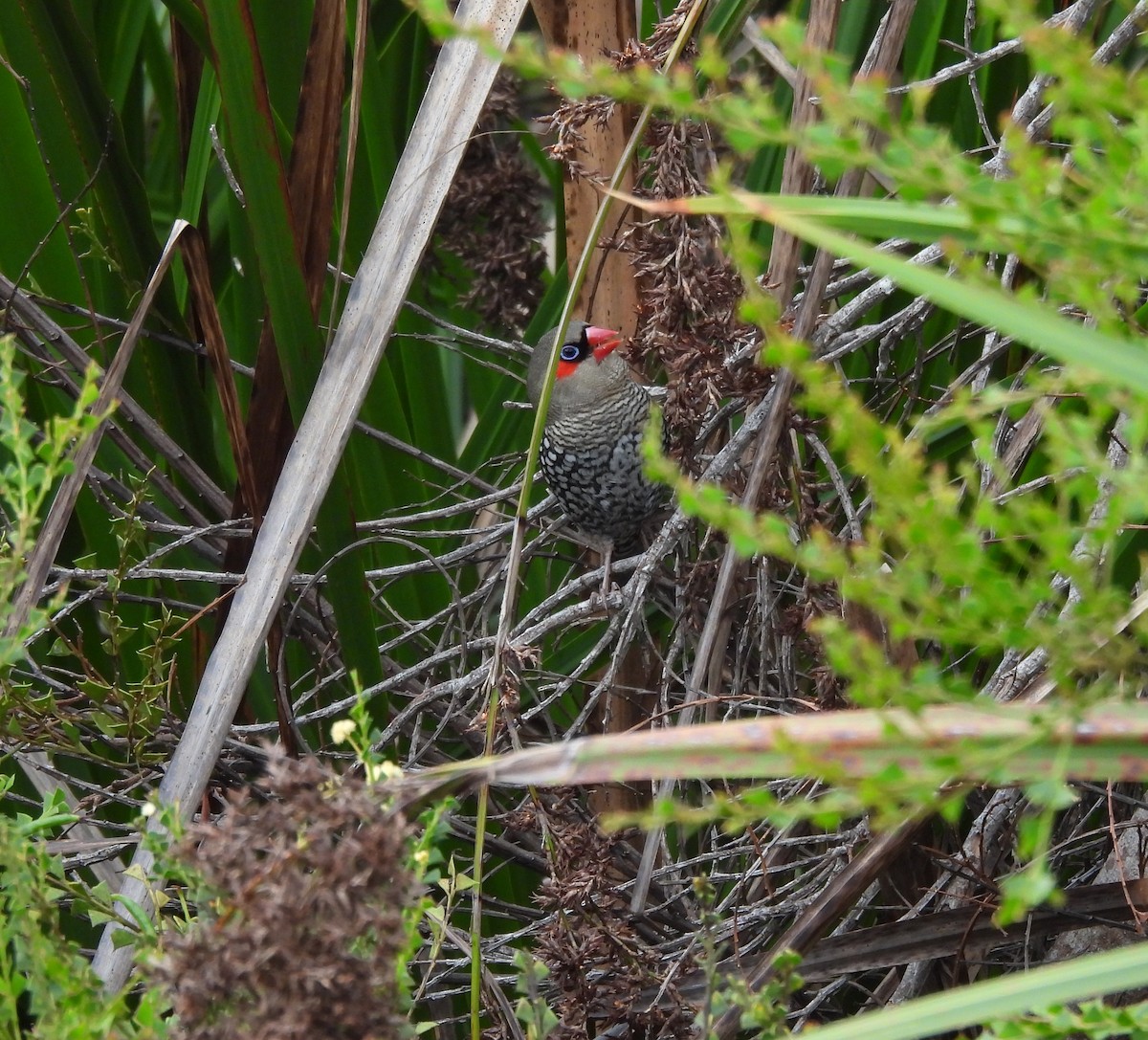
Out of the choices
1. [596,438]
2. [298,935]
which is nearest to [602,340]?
[596,438]

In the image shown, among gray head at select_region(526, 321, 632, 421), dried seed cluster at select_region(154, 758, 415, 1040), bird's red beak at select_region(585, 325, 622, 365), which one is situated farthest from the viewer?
gray head at select_region(526, 321, 632, 421)

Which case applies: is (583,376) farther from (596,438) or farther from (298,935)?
(298,935)

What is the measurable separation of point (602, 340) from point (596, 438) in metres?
0.32

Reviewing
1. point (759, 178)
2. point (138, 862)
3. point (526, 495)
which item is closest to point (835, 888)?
point (526, 495)

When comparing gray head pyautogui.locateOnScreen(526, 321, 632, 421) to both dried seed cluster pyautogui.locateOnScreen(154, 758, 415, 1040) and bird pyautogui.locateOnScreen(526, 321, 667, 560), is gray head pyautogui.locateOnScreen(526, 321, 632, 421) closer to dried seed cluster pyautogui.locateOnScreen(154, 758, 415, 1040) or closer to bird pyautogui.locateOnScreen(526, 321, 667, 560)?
bird pyautogui.locateOnScreen(526, 321, 667, 560)

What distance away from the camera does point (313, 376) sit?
48.0 inches

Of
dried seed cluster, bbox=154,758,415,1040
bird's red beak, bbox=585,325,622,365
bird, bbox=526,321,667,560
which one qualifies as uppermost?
dried seed cluster, bbox=154,758,415,1040

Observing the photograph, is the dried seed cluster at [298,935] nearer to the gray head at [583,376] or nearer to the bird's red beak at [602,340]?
the bird's red beak at [602,340]

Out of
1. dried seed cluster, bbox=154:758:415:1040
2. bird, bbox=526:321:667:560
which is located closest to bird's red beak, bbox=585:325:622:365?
bird, bbox=526:321:667:560

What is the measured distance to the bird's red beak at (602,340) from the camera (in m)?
1.74

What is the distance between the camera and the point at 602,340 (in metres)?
1.80

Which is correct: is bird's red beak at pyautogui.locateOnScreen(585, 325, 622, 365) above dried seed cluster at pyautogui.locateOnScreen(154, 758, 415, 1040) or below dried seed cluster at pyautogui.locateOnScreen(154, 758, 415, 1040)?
below

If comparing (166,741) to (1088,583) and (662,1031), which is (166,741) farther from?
(1088,583)

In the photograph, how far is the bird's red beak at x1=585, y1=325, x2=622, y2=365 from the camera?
1.74 meters
